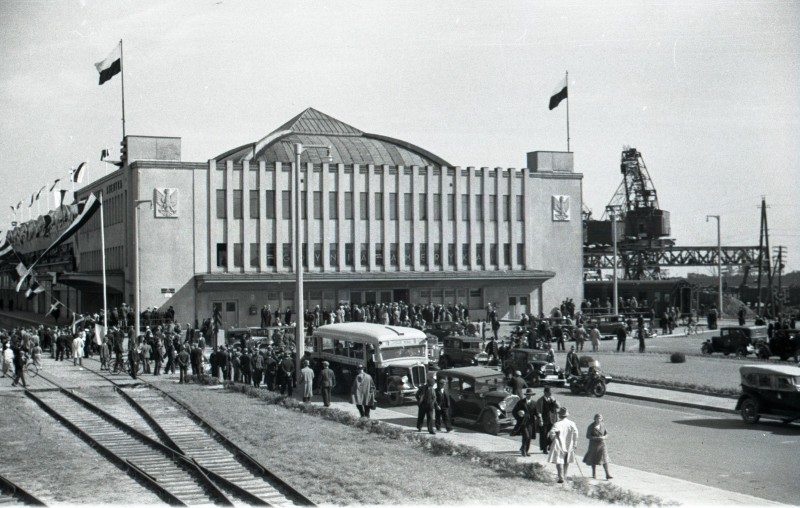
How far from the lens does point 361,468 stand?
57.0ft

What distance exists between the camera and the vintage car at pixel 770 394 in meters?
22.7

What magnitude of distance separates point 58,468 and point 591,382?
58.3ft

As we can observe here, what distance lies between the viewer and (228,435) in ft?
70.4

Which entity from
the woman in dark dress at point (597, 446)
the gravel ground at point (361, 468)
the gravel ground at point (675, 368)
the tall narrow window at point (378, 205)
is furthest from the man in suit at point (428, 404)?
the tall narrow window at point (378, 205)

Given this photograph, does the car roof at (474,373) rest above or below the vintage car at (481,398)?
above

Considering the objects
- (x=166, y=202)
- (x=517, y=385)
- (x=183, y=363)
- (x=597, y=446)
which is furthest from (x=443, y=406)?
(x=166, y=202)

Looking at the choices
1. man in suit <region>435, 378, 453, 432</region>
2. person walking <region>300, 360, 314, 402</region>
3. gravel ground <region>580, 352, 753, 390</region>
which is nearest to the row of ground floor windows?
gravel ground <region>580, 352, 753, 390</region>

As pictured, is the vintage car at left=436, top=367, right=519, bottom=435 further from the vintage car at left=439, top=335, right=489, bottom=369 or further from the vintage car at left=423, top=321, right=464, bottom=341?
the vintage car at left=423, top=321, right=464, bottom=341

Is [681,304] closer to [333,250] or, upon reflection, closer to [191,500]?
[333,250]

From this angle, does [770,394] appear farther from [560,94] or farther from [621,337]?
[560,94]

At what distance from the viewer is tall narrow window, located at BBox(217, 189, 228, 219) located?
6025 centimetres

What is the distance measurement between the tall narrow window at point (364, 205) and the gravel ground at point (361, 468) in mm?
40187

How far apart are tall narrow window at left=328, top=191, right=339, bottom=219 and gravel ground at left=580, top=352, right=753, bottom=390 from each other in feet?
81.7

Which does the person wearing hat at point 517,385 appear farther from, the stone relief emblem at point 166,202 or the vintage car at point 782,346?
the stone relief emblem at point 166,202
